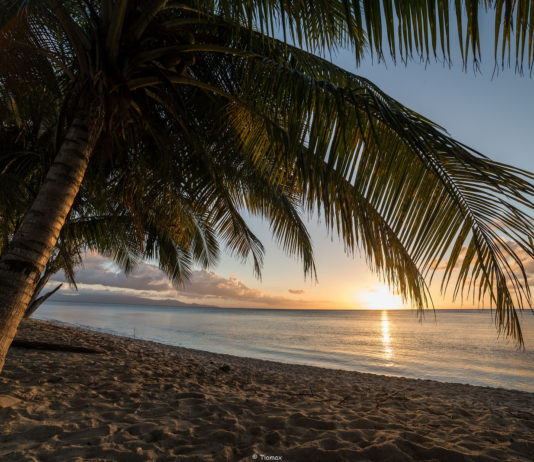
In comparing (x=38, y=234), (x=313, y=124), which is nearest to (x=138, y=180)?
(x=38, y=234)

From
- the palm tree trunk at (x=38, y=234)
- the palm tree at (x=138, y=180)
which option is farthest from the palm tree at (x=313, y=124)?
the palm tree at (x=138, y=180)

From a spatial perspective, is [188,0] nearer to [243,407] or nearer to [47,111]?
[47,111]

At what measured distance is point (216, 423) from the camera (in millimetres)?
2631

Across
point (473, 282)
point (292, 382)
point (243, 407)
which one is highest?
point (473, 282)

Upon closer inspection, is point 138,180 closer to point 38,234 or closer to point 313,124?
point 38,234

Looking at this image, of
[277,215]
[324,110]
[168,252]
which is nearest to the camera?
[324,110]

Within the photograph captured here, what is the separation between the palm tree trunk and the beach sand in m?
0.69

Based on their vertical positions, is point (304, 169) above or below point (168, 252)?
above

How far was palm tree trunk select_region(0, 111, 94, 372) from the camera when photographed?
2240 millimetres

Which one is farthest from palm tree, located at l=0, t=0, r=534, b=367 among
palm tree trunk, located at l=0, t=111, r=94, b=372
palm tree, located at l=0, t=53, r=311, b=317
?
palm tree, located at l=0, t=53, r=311, b=317

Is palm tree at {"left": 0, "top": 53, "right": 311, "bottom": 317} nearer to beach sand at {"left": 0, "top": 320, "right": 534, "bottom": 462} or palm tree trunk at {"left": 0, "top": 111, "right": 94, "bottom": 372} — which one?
palm tree trunk at {"left": 0, "top": 111, "right": 94, "bottom": 372}

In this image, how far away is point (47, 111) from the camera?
480 centimetres

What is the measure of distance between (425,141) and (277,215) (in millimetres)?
2746

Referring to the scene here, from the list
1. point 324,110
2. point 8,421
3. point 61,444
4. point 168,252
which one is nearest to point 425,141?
point 324,110
